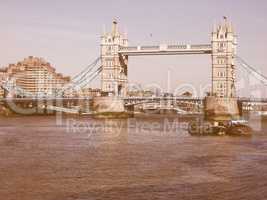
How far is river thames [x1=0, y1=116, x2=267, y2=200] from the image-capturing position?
516 inches

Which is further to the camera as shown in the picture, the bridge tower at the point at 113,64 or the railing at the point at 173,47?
the bridge tower at the point at 113,64

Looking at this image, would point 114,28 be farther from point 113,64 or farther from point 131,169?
point 131,169

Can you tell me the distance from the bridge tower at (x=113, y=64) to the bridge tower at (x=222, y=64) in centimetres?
1037

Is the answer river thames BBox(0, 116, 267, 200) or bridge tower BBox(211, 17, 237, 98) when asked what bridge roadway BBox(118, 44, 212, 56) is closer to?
bridge tower BBox(211, 17, 237, 98)

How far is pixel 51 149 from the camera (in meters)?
22.3

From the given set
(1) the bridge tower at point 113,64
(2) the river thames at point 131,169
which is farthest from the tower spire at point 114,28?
(2) the river thames at point 131,169

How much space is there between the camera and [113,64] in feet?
208

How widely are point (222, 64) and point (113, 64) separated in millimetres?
12055

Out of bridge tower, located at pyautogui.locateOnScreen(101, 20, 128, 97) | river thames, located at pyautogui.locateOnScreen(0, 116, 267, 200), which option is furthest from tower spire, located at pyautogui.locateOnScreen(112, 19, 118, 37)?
river thames, located at pyautogui.locateOnScreen(0, 116, 267, 200)

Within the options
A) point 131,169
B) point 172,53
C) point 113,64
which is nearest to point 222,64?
point 172,53

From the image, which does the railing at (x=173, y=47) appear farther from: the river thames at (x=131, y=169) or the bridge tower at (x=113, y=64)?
the river thames at (x=131, y=169)

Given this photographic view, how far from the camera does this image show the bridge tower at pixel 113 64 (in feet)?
207

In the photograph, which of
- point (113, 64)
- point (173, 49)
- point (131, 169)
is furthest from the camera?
point (113, 64)

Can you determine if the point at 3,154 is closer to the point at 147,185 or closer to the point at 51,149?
the point at 51,149
